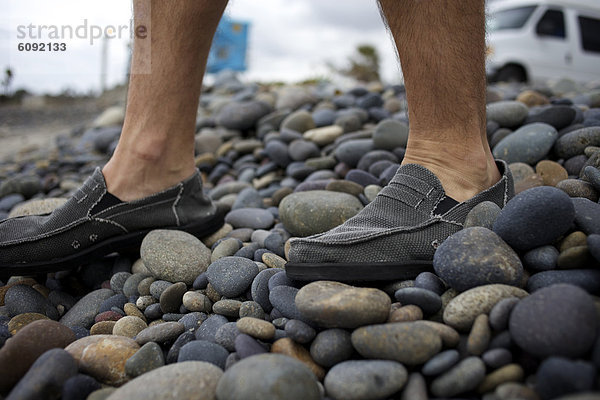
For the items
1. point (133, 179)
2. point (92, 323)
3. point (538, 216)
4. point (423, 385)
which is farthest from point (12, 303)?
point (538, 216)

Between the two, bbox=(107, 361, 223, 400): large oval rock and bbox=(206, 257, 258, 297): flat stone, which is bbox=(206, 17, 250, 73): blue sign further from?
bbox=(107, 361, 223, 400): large oval rock

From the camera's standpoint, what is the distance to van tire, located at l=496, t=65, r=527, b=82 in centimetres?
858

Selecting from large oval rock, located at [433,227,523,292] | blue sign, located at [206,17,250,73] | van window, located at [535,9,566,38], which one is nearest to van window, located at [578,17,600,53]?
van window, located at [535,9,566,38]

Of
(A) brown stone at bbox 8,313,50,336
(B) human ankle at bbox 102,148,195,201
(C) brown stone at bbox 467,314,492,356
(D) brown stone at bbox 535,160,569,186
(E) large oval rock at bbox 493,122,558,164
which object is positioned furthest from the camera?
(E) large oval rock at bbox 493,122,558,164

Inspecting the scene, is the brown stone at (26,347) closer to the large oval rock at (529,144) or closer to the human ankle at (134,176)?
the human ankle at (134,176)

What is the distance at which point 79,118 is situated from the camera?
25.0ft

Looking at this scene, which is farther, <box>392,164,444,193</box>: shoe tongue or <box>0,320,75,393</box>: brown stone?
<box>392,164,444,193</box>: shoe tongue

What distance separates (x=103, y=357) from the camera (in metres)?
1.06

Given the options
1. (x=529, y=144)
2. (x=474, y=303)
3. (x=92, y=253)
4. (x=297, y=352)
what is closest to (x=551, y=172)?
(x=529, y=144)

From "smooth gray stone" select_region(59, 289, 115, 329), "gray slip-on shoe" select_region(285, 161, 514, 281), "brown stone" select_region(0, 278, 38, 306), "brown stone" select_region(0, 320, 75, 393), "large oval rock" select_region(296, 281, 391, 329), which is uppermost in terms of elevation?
"gray slip-on shoe" select_region(285, 161, 514, 281)

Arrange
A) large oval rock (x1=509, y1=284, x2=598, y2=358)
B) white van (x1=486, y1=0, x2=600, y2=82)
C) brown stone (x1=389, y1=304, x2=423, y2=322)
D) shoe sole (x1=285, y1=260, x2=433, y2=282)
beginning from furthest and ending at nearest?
white van (x1=486, y1=0, x2=600, y2=82)
shoe sole (x1=285, y1=260, x2=433, y2=282)
brown stone (x1=389, y1=304, x2=423, y2=322)
large oval rock (x1=509, y1=284, x2=598, y2=358)

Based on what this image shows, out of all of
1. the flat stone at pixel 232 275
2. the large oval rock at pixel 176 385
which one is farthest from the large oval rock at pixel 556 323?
the flat stone at pixel 232 275

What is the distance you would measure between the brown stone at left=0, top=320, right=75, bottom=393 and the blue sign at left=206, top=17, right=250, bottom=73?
26.1ft

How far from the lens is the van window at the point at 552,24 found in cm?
847
